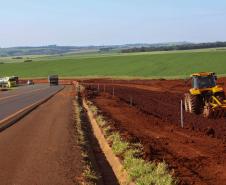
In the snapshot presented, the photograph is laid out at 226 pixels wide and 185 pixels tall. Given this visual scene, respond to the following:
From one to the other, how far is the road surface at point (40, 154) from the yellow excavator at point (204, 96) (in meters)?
7.60

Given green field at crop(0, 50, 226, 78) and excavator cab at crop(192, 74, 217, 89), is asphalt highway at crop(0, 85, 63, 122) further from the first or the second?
green field at crop(0, 50, 226, 78)

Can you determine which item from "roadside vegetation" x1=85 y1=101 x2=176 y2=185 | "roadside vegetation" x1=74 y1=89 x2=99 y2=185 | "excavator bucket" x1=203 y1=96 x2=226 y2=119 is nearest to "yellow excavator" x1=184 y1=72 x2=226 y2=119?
"excavator bucket" x1=203 y1=96 x2=226 y2=119

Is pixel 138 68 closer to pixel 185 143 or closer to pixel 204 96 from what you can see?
pixel 204 96

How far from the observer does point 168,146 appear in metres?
16.6

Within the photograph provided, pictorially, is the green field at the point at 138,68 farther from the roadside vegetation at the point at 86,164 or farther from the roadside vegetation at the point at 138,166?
the roadside vegetation at the point at 138,166

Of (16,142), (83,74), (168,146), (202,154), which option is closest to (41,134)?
(16,142)

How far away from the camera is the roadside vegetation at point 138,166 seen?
10.5 m

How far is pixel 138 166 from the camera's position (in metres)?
11.8

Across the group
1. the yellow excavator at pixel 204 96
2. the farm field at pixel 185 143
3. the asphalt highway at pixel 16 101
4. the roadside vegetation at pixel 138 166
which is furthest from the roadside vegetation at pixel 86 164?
the asphalt highway at pixel 16 101

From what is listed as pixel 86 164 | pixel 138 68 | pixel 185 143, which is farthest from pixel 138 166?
pixel 138 68

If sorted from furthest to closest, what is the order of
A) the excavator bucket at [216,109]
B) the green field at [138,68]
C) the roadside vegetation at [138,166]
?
the green field at [138,68]
the excavator bucket at [216,109]
the roadside vegetation at [138,166]

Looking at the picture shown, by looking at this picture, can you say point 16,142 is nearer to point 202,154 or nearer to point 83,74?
point 202,154

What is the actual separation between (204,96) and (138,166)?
61.6 feet

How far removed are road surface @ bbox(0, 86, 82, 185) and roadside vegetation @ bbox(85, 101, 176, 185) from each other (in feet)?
3.55
